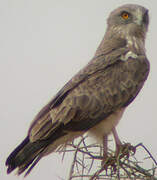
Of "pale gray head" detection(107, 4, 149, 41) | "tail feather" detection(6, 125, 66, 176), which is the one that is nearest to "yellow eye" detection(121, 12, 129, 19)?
"pale gray head" detection(107, 4, 149, 41)

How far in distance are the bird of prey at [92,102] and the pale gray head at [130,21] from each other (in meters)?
0.02

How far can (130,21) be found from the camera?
12.4ft

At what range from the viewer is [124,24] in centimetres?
381

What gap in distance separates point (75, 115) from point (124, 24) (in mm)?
1453

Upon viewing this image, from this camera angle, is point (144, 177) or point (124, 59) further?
point (124, 59)

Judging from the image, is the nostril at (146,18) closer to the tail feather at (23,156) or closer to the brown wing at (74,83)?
the brown wing at (74,83)

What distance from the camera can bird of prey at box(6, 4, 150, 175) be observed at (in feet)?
8.91

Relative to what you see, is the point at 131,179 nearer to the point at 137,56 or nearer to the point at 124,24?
the point at 137,56

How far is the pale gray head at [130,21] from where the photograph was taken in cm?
371

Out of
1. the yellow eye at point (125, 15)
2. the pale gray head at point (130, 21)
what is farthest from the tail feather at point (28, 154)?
the yellow eye at point (125, 15)

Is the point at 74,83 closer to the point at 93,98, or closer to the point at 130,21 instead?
the point at 93,98

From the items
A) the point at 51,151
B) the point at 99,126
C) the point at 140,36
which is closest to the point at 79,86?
the point at 99,126

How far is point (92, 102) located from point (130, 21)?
1.27 metres

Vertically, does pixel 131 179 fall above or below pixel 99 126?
below
